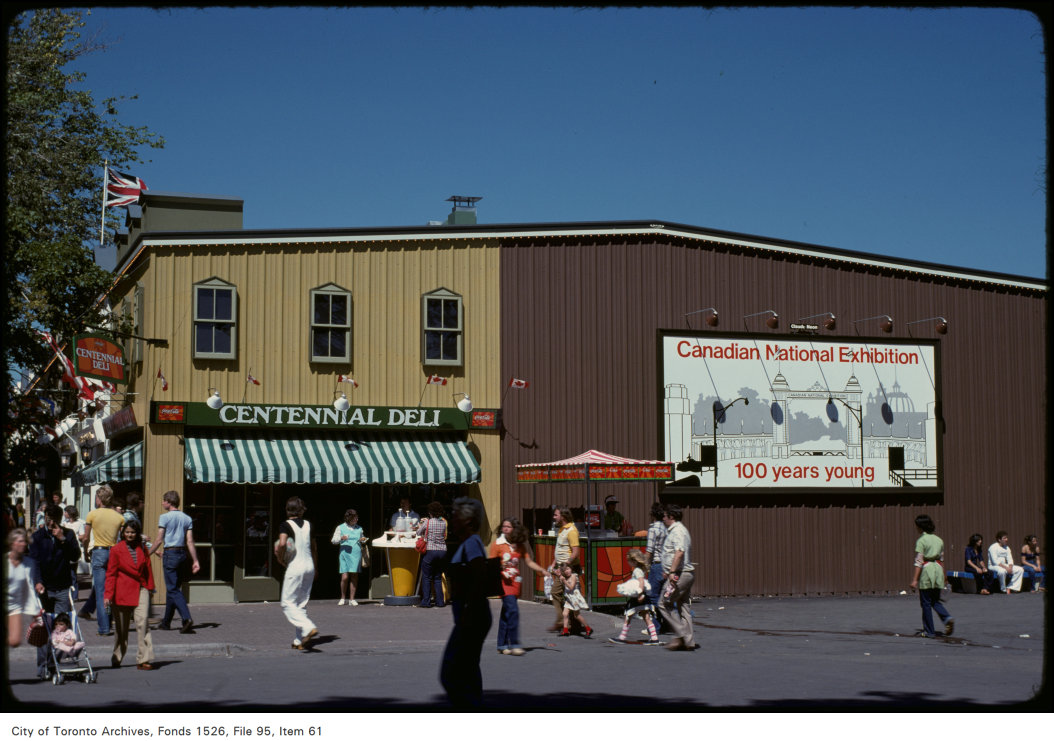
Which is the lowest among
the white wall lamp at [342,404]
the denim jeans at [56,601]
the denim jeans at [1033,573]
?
the denim jeans at [1033,573]

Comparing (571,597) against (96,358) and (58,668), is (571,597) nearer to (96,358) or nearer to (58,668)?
(58,668)

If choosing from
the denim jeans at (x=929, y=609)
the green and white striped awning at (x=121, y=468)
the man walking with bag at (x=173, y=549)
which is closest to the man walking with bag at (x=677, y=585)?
the denim jeans at (x=929, y=609)

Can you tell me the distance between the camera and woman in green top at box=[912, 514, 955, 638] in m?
17.2

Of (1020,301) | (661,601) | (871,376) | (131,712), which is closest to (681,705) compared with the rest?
(131,712)

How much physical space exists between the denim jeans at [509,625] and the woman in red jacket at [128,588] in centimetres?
403

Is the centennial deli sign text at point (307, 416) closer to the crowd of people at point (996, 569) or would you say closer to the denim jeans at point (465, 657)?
the crowd of people at point (996, 569)

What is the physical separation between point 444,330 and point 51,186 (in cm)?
2023

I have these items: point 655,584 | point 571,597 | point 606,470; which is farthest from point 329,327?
point 655,584

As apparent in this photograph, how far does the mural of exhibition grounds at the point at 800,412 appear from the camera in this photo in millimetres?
26469

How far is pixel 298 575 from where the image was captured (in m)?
15.5

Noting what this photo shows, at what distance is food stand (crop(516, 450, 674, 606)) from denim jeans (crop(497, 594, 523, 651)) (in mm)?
5337

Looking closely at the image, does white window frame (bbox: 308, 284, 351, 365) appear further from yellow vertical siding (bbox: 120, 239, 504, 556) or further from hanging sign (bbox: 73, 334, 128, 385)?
hanging sign (bbox: 73, 334, 128, 385)

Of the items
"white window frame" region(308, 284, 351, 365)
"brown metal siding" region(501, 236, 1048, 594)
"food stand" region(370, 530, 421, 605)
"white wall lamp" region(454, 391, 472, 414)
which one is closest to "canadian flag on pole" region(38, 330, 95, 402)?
"white window frame" region(308, 284, 351, 365)

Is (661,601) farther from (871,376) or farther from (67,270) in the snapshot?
(67,270)
